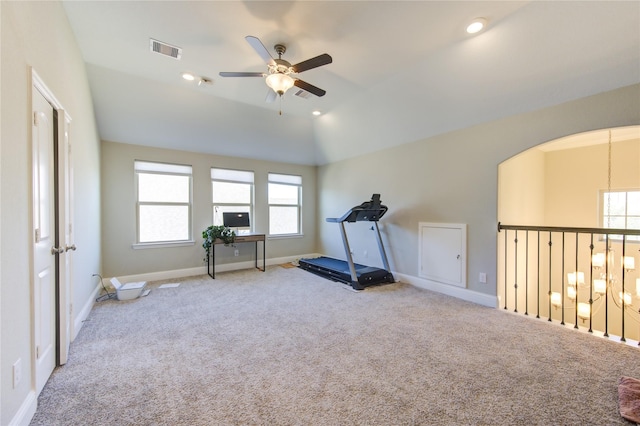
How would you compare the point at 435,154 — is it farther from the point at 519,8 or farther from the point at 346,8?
the point at 346,8

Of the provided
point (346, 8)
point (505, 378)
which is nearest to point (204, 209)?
point (346, 8)

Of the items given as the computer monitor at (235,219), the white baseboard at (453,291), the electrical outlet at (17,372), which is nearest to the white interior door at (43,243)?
the electrical outlet at (17,372)

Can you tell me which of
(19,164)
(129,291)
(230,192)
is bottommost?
(129,291)

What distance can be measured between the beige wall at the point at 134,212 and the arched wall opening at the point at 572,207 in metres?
4.66

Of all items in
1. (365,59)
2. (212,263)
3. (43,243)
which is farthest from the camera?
(212,263)

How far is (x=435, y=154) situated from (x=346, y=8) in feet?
8.58

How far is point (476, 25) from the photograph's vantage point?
2.54 m

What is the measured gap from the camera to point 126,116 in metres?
4.15

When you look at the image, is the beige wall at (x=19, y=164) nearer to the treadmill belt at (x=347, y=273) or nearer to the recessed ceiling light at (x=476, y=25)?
the recessed ceiling light at (x=476, y=25)

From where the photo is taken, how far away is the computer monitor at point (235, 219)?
210 inches

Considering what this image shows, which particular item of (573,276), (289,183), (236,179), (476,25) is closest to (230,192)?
(236,179)

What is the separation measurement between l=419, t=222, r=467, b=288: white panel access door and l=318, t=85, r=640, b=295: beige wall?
0.33 ft

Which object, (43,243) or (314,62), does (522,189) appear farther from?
(43,243)

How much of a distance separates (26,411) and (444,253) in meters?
4.50
